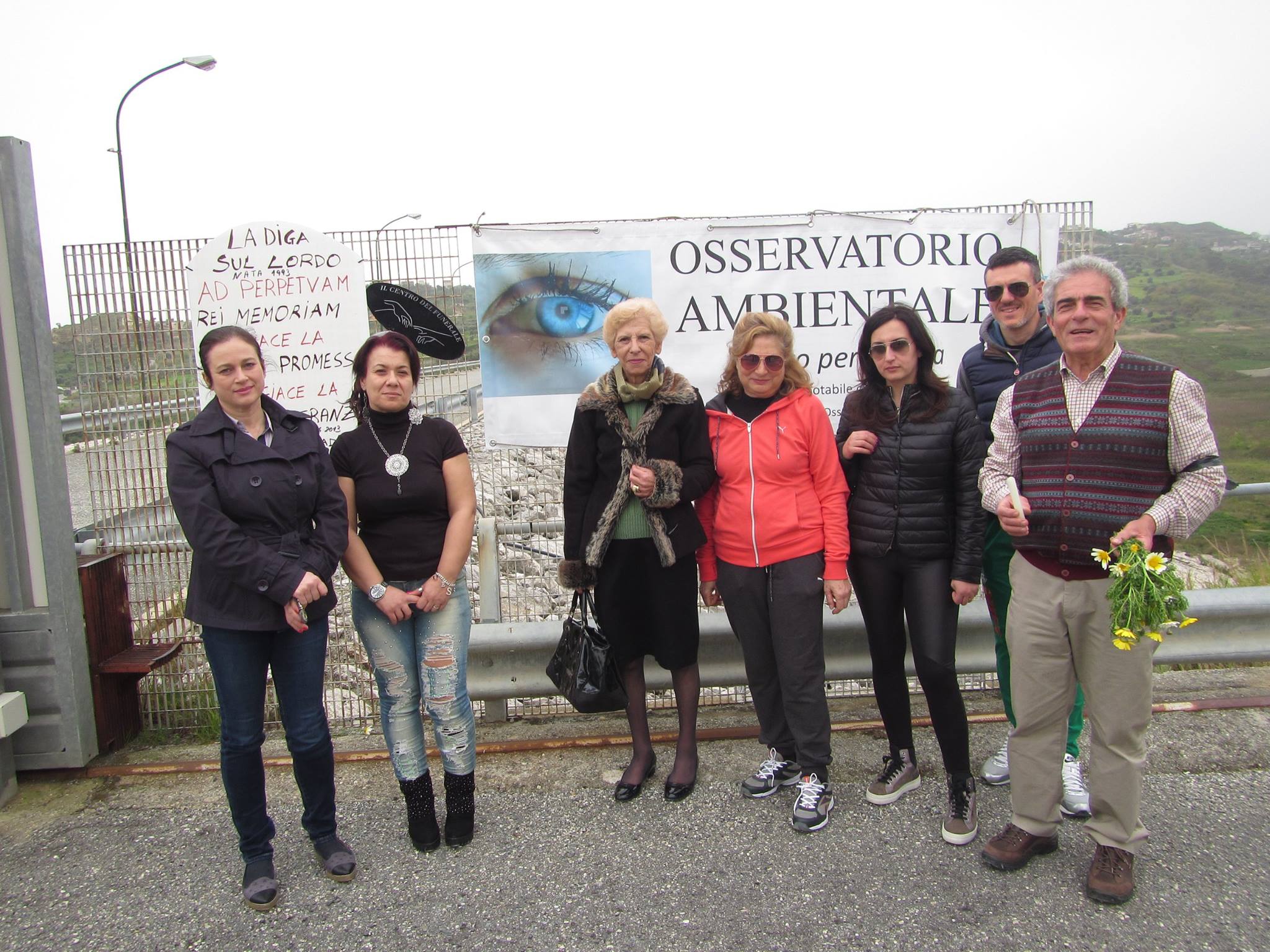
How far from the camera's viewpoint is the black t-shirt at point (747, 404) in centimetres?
341

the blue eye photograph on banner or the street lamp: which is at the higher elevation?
the street lamp

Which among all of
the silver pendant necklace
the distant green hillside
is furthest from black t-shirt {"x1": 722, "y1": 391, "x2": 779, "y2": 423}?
the distant green hillside

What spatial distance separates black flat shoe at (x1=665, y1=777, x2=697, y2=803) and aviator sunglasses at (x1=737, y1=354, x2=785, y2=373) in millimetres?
1772

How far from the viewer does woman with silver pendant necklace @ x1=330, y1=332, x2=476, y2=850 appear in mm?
3125

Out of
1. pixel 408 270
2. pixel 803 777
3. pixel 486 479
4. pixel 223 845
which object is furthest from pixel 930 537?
pixel 223 845

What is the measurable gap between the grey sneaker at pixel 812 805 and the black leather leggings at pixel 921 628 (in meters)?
0.49

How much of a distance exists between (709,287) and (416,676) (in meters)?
2.39

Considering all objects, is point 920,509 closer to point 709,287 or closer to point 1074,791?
point 1074,791

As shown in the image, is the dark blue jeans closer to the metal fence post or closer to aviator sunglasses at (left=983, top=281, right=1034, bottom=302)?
the metal fence post

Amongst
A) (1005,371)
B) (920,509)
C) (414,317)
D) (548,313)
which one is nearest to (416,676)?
(414,317)

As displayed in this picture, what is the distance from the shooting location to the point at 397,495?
312 centimetres

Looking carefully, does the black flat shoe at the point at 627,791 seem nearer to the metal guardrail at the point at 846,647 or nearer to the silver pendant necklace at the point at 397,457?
the metal guardrail at the point at 846,647

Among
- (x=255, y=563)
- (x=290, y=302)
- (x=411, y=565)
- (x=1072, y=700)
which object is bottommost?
(x=1072, y=700)

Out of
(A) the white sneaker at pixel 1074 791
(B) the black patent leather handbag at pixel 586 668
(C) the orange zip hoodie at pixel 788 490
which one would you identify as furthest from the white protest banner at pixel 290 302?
(A) the white sneaker at pixel 1074 791
